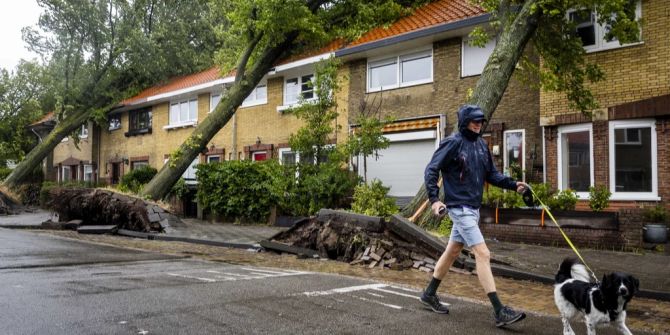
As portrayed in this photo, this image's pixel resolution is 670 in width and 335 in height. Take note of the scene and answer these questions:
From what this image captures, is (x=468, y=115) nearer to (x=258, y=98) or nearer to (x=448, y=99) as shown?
(x=448, y=99)

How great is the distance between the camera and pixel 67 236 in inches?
504

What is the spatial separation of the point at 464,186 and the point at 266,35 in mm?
13021

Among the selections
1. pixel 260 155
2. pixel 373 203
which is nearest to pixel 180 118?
pixel 260 155

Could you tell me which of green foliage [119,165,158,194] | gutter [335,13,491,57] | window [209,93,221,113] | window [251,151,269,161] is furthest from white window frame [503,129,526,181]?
green foliage [119,165,158,194]

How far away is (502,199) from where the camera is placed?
40.3 ft

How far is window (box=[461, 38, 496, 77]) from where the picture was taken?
14.6m

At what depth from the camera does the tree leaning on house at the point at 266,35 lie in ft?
52.5

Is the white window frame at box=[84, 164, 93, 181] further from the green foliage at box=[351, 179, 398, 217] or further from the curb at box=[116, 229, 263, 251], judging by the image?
the green foliage at box=[351, 179, 398, 217]

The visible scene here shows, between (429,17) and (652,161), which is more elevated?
(429,17)

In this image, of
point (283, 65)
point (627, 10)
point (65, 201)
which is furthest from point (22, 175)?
point (627, 10)

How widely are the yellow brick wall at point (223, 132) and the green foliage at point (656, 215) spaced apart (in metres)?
8.44

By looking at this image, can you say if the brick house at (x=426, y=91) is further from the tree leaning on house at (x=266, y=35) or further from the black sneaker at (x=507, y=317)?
the black sneaker at (x=507, y=317)

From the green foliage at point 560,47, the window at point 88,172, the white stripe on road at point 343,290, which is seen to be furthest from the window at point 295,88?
the window at point 88,172

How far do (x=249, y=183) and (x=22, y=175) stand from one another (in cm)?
1591
